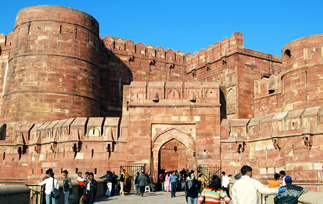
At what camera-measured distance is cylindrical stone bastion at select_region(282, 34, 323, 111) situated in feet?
50.5

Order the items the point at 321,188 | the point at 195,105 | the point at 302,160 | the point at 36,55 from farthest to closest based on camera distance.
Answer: the point at 36,55 < the point at 195,105 < the point at 302,160 < the point at 321,188

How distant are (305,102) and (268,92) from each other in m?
4.26

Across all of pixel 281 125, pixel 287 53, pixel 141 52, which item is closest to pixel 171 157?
pixel 141 52

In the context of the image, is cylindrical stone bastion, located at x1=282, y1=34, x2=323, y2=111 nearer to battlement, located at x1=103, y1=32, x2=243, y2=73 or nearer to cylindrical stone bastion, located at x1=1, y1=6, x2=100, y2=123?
battlement, located at x1=103, y1=32, x2=243, y2=73

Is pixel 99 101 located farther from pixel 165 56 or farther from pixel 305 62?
pixel 305 62

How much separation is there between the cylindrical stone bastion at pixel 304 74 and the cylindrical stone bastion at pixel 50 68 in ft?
32.8

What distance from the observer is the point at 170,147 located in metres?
20.9

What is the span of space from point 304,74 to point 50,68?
39.3 feet

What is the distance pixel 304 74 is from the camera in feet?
51.8

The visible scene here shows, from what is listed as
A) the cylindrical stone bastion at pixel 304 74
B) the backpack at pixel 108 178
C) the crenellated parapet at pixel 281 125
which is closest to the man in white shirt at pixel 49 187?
the backpack at pixel 108 178

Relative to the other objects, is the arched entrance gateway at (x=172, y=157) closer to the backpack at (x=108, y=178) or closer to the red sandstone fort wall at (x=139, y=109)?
the red sandstone fort wall at (x=139, y=109)

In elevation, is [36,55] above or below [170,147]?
above

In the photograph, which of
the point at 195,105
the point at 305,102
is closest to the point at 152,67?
the point at 195,105

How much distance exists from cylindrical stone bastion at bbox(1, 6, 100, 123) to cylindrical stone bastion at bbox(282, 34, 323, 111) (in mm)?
9992
